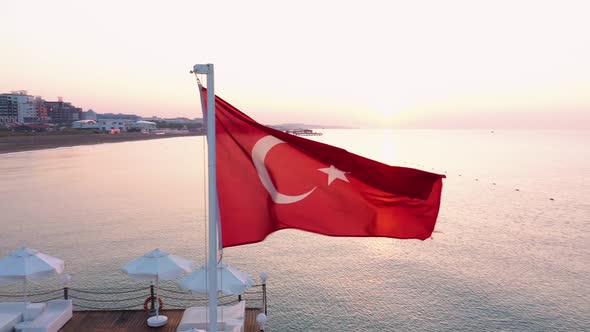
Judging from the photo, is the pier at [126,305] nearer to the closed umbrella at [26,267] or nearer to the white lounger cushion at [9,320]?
the white lounger cushion at [9,320]

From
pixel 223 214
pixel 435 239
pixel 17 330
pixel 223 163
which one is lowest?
pixel 435 239

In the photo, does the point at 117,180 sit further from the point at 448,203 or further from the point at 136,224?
the point at 448,203

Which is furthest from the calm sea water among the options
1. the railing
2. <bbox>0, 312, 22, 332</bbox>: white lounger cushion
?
<bbox>0, 312, 22, 332</bbox>: white lounger cushion

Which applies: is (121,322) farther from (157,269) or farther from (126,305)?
(126,305)

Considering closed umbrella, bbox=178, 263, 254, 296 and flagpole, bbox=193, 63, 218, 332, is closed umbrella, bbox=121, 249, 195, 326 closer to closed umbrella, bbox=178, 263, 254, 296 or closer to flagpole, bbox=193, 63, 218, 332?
closed umbrella, bbox=178, 263, 254, 296

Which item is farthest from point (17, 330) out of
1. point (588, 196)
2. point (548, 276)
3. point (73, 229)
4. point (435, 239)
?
point (588, 196)

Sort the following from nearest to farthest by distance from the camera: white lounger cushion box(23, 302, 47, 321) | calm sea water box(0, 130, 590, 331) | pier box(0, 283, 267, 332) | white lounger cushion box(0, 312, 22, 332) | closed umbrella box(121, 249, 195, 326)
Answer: white lounger cushion box(0, 312, 22, 332) → white lounger cushion box(23, 302, 47, 321) → pier box(0, 283, 267, 332) → closed umbrella box(121, 249, 195, 326) → calm sea water box(0, 130, 590, 331)
